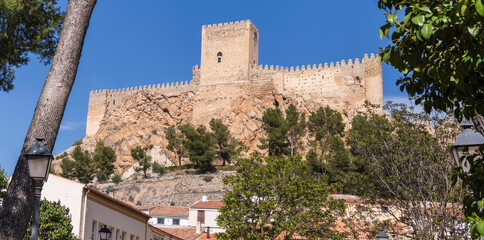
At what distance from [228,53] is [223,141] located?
13176mm

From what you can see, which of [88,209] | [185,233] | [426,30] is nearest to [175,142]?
[185,233]

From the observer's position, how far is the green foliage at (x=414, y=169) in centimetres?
1966

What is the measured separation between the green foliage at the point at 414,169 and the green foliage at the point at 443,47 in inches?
528

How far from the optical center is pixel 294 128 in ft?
206

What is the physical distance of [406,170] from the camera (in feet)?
69.8

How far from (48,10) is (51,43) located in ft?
2.45

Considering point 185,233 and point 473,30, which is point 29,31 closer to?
point 473,30

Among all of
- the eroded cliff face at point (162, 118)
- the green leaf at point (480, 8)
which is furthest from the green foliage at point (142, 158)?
the green leaf at point (480, 8)

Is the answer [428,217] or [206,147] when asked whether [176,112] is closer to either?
[206,147]

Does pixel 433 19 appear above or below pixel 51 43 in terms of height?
below

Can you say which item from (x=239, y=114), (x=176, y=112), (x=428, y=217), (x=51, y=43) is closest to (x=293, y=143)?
(x=239, y=114)


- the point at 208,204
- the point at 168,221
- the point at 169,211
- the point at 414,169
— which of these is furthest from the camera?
the point at 169,211

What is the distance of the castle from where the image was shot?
6750 centimetres

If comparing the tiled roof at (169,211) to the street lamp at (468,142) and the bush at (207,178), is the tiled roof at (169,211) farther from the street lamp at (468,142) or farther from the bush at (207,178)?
the street lamp at (468,142)
